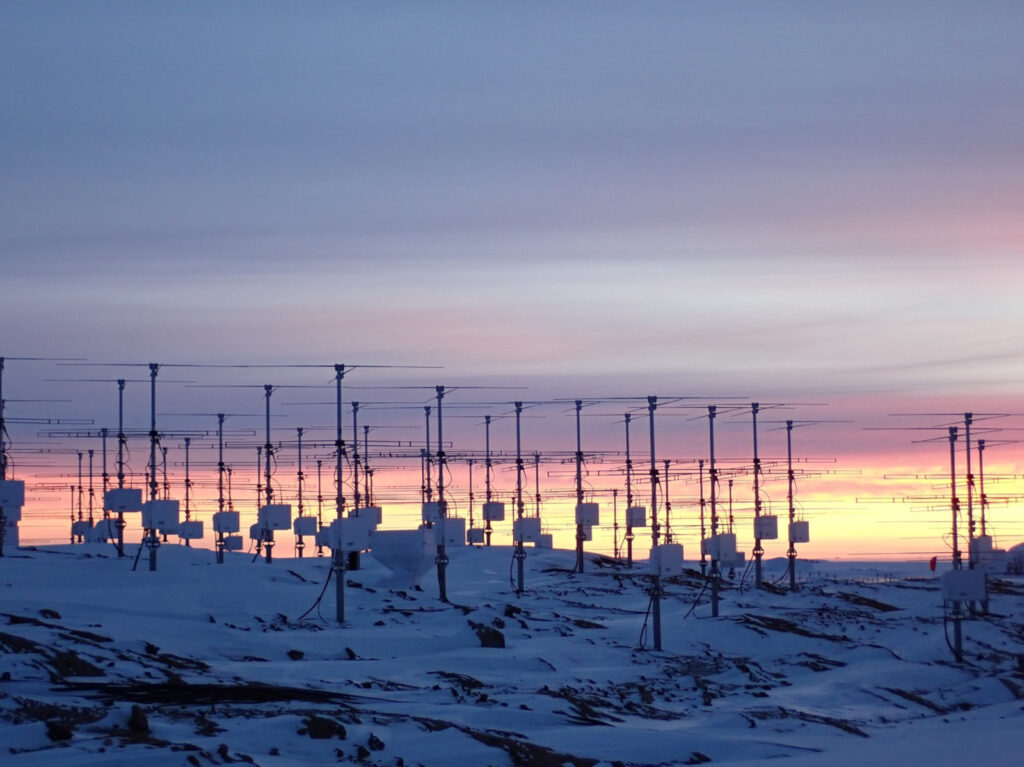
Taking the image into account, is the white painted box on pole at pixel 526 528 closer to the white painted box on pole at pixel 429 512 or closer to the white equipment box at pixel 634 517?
the white painted box on pole at pixel 429 512

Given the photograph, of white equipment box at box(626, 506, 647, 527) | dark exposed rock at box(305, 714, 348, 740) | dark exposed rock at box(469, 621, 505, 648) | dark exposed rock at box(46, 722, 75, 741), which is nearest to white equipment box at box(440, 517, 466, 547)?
dark exposed rock at box(469, 621, 505, 648)

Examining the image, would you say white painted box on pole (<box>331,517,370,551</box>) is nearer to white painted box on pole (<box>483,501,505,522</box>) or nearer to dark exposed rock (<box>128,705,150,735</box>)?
dark exposed rock (<box>128,705,150,735</box>)

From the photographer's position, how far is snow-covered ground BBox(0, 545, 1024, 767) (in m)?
24.3

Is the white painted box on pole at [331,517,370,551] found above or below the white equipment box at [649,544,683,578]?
above

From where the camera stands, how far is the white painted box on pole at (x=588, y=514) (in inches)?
2514

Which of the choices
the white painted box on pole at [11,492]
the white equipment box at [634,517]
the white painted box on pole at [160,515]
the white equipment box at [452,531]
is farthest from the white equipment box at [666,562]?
the white equipment box at [634,517]

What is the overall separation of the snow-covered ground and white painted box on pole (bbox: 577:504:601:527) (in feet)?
13.2

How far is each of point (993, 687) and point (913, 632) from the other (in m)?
12.3

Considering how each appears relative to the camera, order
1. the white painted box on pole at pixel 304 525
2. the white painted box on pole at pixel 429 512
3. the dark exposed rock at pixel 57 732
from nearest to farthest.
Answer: the dark exposed rock at pixel 57 732 < the white painted box on pole at pixel 429 512 < the white painted box on pole at pixel 304 525

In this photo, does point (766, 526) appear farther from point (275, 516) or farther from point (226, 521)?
point (226, 521)

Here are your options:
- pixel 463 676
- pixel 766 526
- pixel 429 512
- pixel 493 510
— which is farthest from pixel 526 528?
pixel 463 676

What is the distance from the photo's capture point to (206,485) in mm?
78062

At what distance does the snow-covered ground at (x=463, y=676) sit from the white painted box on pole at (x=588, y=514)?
401 cm

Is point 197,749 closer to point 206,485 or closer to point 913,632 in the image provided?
point 913,632
